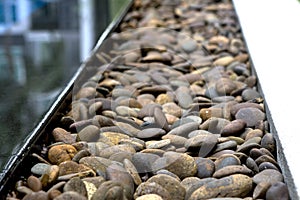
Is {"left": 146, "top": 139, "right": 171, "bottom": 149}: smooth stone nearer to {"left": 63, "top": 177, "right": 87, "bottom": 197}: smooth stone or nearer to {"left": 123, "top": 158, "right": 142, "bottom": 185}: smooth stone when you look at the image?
{"left": 123, "top": 158, "right": 142, "bottom": 185}: smooth stone

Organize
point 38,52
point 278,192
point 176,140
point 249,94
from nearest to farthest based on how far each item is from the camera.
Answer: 1. point 278,192
2. point 176,140
3. point 249,94
4. point 38,52

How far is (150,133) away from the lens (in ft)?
5.48

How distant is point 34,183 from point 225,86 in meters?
0.98

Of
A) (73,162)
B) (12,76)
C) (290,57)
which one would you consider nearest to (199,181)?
(73,162)

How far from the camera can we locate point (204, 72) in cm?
235

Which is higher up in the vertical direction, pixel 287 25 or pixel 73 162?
pixel 287 25

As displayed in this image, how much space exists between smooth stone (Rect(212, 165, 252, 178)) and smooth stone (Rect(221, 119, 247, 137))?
0.28 m

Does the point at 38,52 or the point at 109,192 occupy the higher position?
the point at 38,52

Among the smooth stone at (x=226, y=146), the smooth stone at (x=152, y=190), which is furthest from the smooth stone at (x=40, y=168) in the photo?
the smooth stone at (x=226, y=146)

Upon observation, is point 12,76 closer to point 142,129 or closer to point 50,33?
point 142,129

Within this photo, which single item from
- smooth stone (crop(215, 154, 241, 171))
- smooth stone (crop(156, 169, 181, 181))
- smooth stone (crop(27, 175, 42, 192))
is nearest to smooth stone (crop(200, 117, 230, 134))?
smooth stone (crop(215, 154, 241, 171))

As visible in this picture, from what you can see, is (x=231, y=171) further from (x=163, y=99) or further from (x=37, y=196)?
(x=163, y=99)

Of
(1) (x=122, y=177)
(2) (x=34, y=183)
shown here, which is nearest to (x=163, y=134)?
(1) (x=122, y=177)

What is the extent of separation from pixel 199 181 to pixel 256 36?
4.52ft
